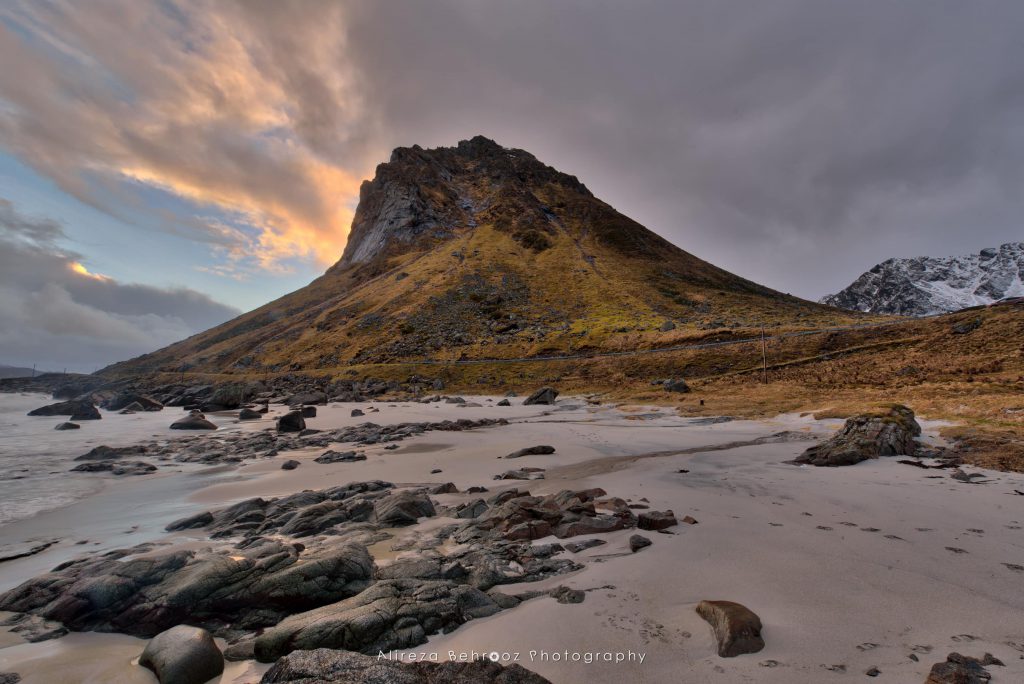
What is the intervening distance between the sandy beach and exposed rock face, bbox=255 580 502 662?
1.01 ft

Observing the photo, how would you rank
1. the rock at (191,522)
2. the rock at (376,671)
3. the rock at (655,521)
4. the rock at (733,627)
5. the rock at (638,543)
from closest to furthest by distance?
the rock at (376,671) → the rock at (733,627) → the rock at (638,543) → the rock at (655,521) → the rock at (191,522)

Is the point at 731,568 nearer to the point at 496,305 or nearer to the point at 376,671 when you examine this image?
the point at 376,671

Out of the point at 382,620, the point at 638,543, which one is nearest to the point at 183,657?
the point at 382,620

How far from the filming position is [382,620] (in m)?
6.32

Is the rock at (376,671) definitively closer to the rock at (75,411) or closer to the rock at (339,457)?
the rock at (339,457)

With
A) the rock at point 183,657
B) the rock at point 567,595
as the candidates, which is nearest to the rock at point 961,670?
the rock at point 567,595

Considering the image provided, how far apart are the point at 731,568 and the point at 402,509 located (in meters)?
8.83

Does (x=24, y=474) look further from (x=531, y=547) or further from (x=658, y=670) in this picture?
(x=658, y=670)

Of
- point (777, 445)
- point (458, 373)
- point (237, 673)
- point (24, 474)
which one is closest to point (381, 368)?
point (458, 373)

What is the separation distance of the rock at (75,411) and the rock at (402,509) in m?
51.8

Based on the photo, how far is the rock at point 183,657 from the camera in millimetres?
5758

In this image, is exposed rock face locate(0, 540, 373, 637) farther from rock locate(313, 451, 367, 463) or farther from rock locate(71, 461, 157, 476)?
rock locate(71, 461, 157, 476)

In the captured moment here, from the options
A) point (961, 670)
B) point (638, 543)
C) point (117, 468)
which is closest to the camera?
point (961, 670)

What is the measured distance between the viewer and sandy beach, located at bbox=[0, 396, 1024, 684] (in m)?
5.24
